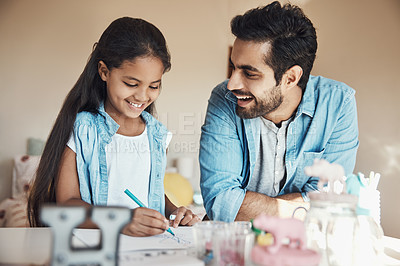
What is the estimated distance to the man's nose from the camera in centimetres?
147

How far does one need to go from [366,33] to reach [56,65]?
99.8 inches

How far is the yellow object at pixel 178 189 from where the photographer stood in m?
3.21

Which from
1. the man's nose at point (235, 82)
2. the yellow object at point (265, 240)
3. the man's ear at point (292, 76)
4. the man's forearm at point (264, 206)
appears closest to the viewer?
the yellow object at point (265, 240)

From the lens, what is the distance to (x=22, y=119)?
3371mm

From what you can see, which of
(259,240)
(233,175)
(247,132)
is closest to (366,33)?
(247,132)

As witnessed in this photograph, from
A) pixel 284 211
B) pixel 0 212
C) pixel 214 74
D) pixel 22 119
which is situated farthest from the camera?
pixel 214 74

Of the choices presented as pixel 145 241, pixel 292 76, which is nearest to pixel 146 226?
pixel 145 241

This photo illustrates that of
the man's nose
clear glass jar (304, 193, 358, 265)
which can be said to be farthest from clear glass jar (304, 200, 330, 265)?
the man's nose

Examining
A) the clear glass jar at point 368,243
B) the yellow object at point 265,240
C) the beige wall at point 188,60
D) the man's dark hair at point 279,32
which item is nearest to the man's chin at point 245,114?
the man's dark hair at point 279,32

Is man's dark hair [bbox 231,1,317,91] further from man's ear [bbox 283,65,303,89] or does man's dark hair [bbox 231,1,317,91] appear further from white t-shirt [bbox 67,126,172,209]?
white t-shirt [bbox 67,126,172,209]

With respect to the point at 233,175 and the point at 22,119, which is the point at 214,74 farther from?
the point at 233,175

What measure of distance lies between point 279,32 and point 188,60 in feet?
8.50

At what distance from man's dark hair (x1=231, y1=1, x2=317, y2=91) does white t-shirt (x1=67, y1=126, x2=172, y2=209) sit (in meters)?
0.60

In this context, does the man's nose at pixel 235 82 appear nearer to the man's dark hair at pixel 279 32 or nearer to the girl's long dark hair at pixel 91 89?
the man's dark hair at pixel 279 32
